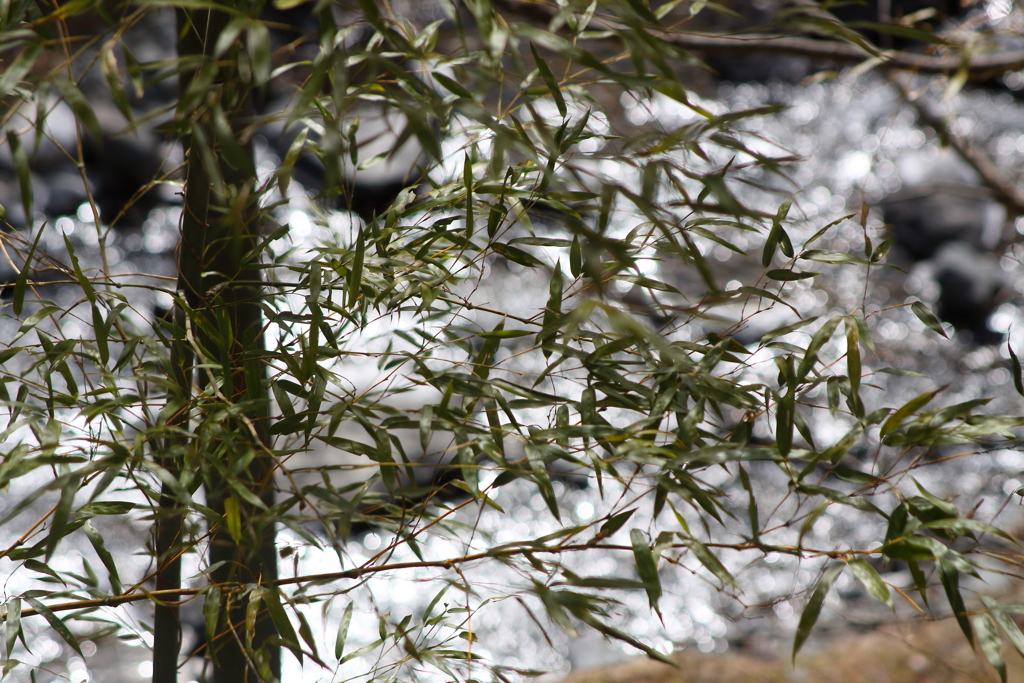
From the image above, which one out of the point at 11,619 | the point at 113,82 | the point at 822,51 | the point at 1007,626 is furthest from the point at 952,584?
the point at 822,51

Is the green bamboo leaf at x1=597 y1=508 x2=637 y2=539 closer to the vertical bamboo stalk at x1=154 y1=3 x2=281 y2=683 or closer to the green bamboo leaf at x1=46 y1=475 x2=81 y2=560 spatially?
the vertical bamboo stalk at x1=154 y1=3 x2=281 y2=683

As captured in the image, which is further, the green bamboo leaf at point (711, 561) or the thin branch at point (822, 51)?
the thin branch at point (822, 51)

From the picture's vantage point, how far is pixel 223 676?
100 centimetres

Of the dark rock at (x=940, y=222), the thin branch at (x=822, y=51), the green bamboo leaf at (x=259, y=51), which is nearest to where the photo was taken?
the green bamboo leaf at (x=259, y=51)

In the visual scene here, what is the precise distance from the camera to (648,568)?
30.1 inches

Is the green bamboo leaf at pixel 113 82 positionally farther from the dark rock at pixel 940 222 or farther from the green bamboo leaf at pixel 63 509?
the dark rock at pixel 940 222

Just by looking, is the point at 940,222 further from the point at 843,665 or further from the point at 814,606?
the point at 814,606

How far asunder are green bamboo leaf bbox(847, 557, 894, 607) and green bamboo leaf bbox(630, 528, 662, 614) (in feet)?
0.66

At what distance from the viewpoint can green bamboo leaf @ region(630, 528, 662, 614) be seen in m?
0.75

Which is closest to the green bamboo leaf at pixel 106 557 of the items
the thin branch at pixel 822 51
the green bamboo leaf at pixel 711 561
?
the green bamboo leaf at pixel 711 561

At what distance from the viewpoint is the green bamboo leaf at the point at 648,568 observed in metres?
0.75

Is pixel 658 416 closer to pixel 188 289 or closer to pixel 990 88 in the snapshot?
pixel 188 289

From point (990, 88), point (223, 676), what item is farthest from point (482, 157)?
point (990, 88)

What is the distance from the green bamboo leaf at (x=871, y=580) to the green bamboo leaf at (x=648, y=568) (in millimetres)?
202
